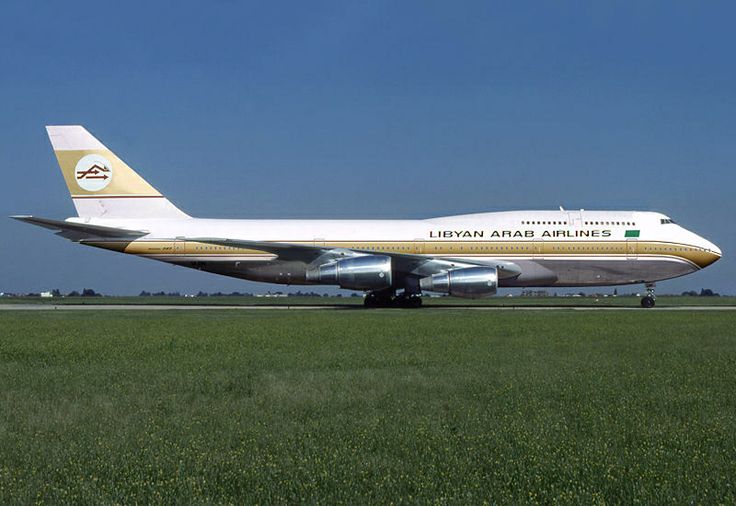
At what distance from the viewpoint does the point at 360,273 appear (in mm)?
28266

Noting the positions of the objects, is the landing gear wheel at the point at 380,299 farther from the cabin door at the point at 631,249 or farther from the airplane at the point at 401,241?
the cabin door at the point at 631,249

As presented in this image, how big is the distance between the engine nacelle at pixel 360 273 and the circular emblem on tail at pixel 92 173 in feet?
36.3

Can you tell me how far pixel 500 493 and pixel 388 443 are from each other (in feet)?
4.29

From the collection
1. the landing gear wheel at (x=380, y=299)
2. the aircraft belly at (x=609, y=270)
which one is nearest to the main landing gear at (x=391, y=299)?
the landing gear wheel at (x=380, y=299)

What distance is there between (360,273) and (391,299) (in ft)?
13.1

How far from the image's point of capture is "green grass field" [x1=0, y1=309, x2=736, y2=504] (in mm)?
4828

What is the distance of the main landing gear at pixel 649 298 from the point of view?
3206cm

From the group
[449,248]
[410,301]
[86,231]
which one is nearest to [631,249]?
[449,248]

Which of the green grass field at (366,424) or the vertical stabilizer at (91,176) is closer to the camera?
the green grass field at (366,424)

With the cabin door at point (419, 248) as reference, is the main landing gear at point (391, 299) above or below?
below

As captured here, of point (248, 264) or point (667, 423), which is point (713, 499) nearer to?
point (667, 423)

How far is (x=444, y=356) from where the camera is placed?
37.4 feet

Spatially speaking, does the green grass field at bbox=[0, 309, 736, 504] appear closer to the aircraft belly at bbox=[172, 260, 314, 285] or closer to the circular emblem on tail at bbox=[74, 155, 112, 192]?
the aircraft belly at bbox=[172, 260, 314, 285]

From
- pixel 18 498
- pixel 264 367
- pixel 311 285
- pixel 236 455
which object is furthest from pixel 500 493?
pixel 311 285
